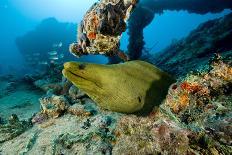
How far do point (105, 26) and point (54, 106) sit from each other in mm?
1958

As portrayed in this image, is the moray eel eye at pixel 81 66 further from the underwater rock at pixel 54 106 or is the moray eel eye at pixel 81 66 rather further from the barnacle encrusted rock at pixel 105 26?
the underwater rock at pixel 54 106

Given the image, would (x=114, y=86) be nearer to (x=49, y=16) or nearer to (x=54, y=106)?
(x=54, y=106)

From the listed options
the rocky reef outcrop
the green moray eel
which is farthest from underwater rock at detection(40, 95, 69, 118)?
the green moray eel

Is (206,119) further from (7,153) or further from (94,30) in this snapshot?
(7,153)

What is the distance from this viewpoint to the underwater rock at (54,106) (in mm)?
4992

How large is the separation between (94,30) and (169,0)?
589 inches

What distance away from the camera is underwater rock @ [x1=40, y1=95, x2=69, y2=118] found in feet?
16.4

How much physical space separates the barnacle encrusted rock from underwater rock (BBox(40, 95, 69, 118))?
→ 4.03 ft

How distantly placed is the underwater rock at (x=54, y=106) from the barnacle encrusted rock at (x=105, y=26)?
123 centimetres

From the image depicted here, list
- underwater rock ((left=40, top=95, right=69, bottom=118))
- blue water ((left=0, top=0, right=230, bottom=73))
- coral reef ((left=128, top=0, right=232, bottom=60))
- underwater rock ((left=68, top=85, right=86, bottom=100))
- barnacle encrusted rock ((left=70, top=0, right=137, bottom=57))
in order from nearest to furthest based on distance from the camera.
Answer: barnacle encrusted rock ((left=70, top=0, right=137, bottom=57)), underwater rock ((left=40, top=95, right=69, bottom=118)), underwater rock ((left=68, top=85, right=86, bottom=100)), coral reef ((left=128, top=0, right=232, bottom=60)), blue water ((left=0, top=0, right=230, bottom=73))

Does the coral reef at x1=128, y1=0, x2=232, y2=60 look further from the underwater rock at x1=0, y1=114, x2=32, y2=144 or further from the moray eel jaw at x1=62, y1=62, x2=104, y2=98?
the moray eel jaw at x1=62, y1=62, x2=104, y2=98

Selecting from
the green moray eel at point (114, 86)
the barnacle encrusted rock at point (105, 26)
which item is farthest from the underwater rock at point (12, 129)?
the green moray eel at point (114, 86)

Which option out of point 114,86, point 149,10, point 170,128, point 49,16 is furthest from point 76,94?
point 49,16

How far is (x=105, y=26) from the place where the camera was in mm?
4203
